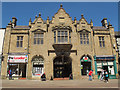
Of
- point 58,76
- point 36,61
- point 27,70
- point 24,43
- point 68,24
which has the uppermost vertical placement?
point 68,24

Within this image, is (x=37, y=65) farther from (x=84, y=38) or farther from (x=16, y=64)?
(x=84, y=38)

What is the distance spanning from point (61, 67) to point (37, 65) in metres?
5.23

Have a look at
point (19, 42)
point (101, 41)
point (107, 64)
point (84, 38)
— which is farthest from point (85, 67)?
point (19, 42)

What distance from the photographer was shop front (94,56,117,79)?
A: 77.0 ft

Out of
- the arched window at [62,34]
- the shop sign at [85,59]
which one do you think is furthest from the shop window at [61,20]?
the shop sign at [85,59]

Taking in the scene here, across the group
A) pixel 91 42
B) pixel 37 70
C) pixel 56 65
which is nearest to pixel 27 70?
pixel 37 70

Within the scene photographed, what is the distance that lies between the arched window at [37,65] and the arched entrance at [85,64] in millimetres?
8029

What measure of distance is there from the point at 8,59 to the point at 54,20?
1235 cm

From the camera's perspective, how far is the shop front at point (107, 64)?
2348 centimetres

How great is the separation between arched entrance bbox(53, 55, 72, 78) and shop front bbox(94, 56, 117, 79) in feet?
18.5

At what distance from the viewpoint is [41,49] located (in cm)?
2367

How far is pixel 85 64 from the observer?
78.2 feet

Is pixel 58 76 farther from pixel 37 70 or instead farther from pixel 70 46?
pixel 70 46

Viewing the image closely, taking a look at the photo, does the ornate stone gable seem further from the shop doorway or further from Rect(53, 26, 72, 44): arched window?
the shop doorway
